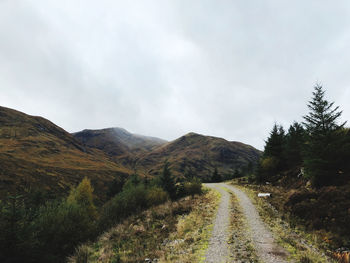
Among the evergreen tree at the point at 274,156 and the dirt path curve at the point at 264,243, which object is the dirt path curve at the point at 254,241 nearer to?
the dirt path curve at the point at 264,243

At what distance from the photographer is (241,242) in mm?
8109

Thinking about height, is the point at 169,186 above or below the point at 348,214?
below

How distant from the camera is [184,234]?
1006cm

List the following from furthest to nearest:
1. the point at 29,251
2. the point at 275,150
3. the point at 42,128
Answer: the point at 42,128
the point at 275,150
the point at 29,251

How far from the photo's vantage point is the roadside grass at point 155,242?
7740 mm

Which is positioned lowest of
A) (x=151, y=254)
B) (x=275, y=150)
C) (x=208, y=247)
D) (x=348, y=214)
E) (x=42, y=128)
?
(x=151, y=254)

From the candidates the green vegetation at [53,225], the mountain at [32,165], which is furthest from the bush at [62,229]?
the mountain at [32,165]

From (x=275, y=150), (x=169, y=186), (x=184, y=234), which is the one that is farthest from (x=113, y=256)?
(x=275, y=150)

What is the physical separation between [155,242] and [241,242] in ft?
15.5

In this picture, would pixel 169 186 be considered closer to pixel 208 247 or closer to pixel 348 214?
pixel 208 247

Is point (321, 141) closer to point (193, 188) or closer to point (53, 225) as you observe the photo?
point (193, 188)

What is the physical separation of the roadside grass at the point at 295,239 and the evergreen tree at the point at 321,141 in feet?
18.6

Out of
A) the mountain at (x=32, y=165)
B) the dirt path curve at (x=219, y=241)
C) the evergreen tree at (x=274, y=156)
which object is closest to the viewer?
the dirt path curve at (x=219, y=241)

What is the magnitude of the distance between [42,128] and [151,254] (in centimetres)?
18820
